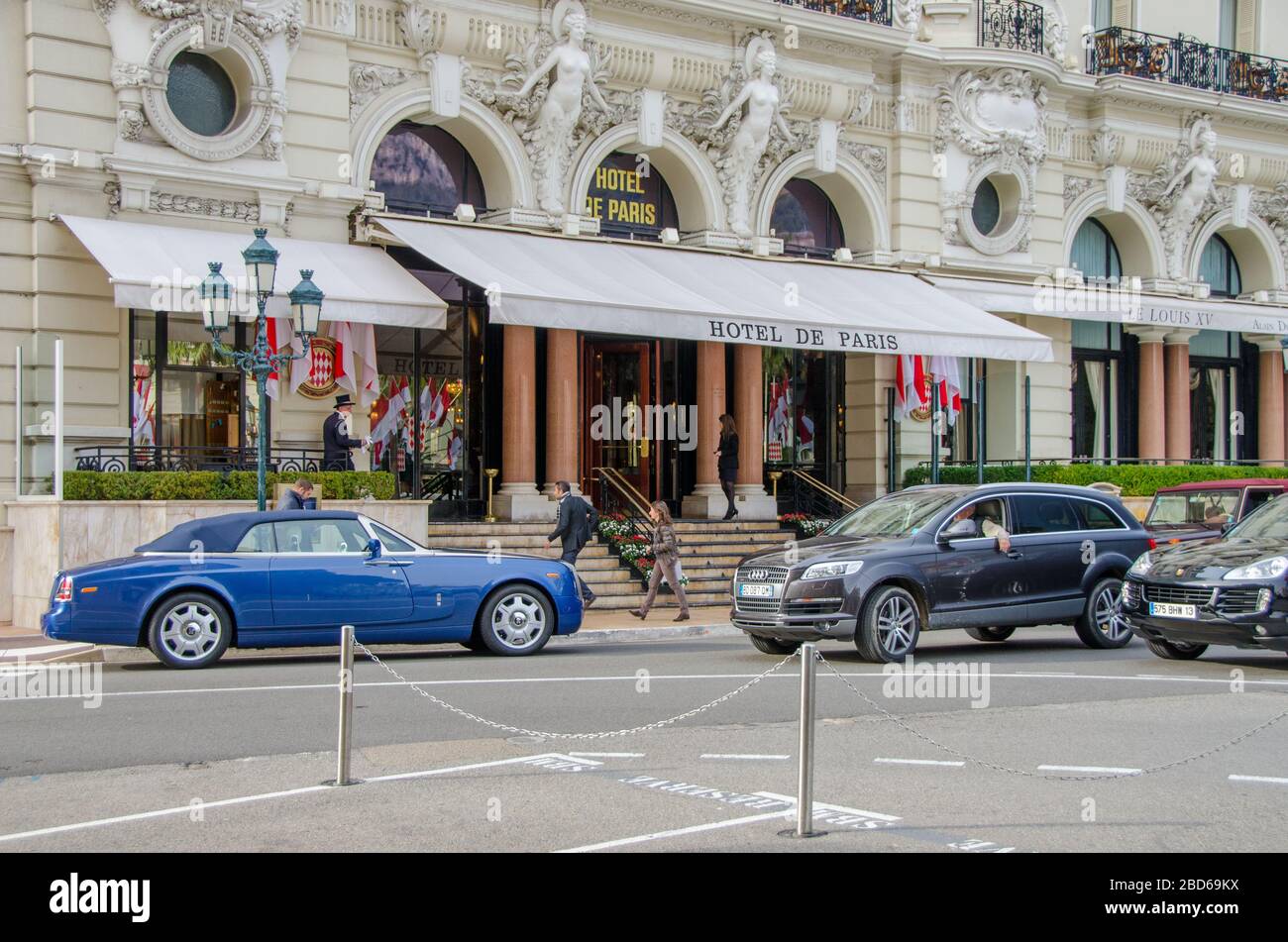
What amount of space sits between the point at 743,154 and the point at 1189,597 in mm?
14219

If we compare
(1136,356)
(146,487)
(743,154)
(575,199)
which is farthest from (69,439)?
(1136,356)

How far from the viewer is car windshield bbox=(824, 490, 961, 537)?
15852mm

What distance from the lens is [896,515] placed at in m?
16.3

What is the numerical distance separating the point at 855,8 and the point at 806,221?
3724 millimetres

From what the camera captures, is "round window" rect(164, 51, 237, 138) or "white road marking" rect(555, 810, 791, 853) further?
"round window" rect(164, 51, 237, 138)

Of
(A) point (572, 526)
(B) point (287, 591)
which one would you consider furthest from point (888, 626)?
(A) point (572, 526)

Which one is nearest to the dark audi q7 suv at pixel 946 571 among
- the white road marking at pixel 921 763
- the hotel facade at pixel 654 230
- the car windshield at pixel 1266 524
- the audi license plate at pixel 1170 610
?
the car windshield at pixel 1266 524

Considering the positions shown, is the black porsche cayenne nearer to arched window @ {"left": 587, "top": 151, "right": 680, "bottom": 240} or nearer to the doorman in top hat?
the doorman in top hat

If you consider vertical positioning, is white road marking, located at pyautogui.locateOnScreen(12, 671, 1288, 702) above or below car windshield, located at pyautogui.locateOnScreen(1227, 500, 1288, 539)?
below

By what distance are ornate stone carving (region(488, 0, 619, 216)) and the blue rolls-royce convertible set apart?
32.8 ft

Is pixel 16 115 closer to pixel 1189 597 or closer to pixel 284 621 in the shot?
pixel 284 621

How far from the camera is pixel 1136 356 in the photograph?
32.3 meters

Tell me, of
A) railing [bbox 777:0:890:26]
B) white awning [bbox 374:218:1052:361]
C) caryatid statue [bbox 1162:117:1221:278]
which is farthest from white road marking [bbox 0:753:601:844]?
caryatid statue [bbox 1162:117:1221:278]

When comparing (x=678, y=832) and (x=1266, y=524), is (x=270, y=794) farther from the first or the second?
(x=1266, y=524)
